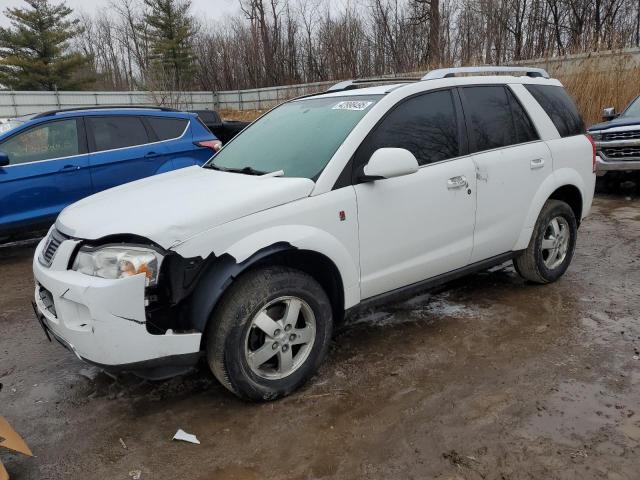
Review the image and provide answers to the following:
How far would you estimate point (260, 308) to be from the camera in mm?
2793

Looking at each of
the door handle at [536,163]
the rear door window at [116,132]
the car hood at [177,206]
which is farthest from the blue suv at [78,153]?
the door handle at [536,163]

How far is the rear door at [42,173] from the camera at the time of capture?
6.05 metres

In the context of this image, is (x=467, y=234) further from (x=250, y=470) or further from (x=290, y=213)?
(x=250, y=470)

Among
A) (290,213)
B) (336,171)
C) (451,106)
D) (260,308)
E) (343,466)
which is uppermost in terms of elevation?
(451,106)

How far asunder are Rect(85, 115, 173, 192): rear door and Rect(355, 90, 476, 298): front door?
177 inches

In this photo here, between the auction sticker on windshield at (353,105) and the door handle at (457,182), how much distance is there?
791 millimetres

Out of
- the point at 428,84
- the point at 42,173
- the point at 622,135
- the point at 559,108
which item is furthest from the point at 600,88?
the point at 42,173

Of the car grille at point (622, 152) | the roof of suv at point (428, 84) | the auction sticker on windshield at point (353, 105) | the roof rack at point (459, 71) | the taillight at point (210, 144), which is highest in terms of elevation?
the roof rack at point (459, 71)

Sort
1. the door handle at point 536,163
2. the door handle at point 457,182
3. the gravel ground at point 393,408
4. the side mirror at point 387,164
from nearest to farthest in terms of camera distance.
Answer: the gravel ground at point 393,408
the side mirror at point 387,164
the door handle at point 457,182
the door handle at point 536,163

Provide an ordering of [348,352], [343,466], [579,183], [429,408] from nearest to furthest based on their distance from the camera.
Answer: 1. [343,466]
2. [429,408]
3. [348,352]
4. [579,183]

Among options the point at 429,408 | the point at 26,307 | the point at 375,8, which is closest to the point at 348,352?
the point at 429,408

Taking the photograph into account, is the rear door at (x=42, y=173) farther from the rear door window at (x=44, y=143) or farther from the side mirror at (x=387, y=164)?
the side mirror at (x=387, y=164)

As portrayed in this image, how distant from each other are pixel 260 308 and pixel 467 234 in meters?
1.77

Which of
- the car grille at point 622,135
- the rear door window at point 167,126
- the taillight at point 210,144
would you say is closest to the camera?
the rear door window at point 167,126
